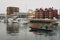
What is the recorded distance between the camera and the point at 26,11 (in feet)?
11.0

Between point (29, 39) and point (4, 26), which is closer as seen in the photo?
point (29, 39)

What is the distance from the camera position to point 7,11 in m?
3.29

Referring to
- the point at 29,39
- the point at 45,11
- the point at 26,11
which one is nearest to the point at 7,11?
the point at 26,11

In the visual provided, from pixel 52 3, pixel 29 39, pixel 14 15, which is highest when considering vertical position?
pixel 52 3

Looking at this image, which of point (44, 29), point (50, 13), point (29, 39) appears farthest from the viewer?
point (50, 13)

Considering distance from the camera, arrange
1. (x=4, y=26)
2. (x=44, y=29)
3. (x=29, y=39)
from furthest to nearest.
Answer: (x=4, y=26) < (x=44, y=29) < (x=29, y=39)

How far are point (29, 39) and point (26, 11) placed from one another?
1.33m

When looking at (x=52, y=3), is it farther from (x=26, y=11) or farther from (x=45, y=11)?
(x=26, y=11)

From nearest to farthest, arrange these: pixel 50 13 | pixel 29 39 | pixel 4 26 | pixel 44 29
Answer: pixel 29 39
pixel 44 29
pixel 50 13
pixel 4 26

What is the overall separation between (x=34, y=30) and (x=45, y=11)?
0.63 m

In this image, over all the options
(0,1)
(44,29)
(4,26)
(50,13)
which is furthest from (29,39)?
(0,1)

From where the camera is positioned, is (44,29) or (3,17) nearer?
(44,29)

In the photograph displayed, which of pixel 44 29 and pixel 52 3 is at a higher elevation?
pixel 52 3

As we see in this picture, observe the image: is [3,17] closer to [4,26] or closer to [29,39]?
[4,26]
